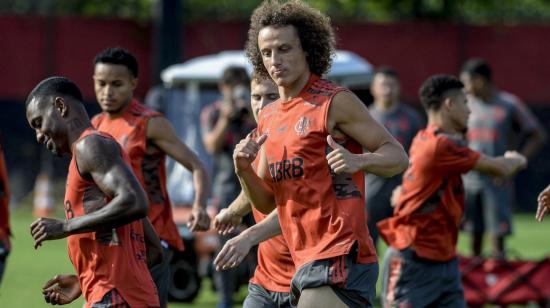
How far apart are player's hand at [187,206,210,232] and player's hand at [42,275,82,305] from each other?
1880 millimetres

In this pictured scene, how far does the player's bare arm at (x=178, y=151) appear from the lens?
8266mm

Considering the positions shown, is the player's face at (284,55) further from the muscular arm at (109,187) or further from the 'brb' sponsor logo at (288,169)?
the muscular arm at (109,187)

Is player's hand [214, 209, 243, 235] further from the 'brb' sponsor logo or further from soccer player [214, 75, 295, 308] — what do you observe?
the 'brb' sponsor logo

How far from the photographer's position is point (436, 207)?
8.69 m

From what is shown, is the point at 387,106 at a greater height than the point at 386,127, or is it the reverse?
the point at 387,106

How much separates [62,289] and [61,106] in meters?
0.95

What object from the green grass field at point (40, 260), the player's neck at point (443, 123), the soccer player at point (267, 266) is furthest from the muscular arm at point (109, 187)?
the green grass field at point (40, 260)

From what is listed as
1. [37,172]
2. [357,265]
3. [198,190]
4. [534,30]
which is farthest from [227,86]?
[534,30]

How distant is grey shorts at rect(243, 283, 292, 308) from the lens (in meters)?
6.86

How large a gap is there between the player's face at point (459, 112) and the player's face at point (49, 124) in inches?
137

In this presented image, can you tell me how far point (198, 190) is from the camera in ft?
27.8

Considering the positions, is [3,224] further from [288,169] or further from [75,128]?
[288,169]

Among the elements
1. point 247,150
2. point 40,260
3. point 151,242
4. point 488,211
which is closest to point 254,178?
point 247,150

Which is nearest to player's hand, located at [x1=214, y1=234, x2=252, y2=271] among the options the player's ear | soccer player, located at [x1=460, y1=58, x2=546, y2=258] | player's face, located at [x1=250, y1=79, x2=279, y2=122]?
the player's ear
